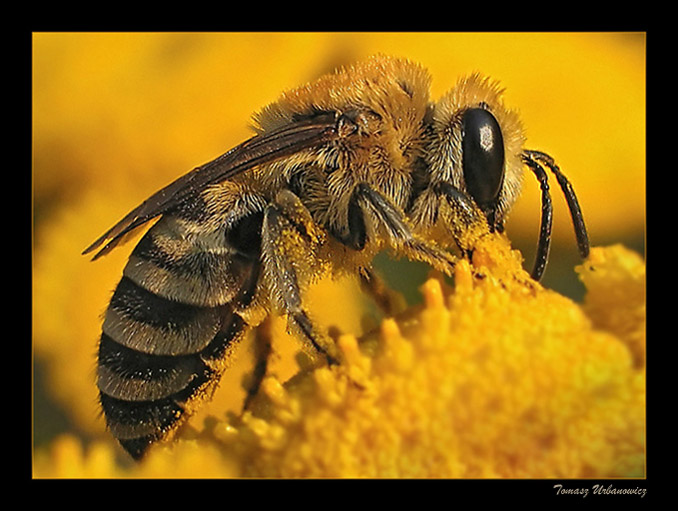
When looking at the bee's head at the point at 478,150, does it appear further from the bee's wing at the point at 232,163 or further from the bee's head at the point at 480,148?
the bee's wing at the point at 232,163

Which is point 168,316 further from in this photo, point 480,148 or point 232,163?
point 480,148

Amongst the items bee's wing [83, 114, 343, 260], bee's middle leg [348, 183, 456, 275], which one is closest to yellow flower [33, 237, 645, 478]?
bee's middle leg [348, 183, 456, 275]

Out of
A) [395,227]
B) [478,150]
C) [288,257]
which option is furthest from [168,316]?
[478,150]

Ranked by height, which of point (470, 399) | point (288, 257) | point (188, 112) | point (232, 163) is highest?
point (188, 112)

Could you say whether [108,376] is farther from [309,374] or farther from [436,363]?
[436,363]

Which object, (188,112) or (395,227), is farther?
(188,112)

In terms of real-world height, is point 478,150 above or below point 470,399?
above
